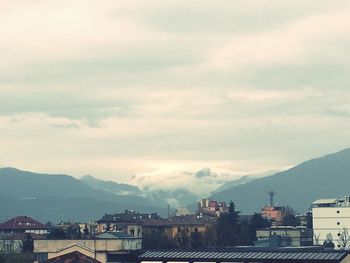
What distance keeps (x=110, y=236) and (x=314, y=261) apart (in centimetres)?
4953

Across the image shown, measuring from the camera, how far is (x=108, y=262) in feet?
442

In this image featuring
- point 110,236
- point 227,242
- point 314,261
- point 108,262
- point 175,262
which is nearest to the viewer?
point 314,261

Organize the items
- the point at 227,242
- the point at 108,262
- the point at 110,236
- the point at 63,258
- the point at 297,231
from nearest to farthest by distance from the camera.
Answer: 1. the point at 63,258
2. the point at 108,262
3. the point at 110,236
4. the point at 227,242
5. the point at 297,231

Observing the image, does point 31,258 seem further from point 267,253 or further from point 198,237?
point 198,237

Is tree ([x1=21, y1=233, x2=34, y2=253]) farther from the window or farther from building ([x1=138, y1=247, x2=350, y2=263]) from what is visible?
building ([x1=138, y1=247, x2=350, y2=263])

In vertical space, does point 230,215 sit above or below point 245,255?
above

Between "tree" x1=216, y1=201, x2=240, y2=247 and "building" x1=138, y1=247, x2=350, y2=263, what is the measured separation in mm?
66287

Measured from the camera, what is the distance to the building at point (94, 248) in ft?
444

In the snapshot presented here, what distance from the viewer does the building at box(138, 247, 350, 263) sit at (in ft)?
337

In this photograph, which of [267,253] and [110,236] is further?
[110,236]

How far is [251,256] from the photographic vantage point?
10744 cm

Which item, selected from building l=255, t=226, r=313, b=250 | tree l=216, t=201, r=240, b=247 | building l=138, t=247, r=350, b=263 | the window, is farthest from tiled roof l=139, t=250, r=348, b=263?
building l=255, t=226, r=313, b=250

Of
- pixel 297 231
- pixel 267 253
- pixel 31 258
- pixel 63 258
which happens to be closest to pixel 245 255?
pixel 267 253

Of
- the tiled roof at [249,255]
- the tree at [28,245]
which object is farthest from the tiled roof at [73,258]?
the tree at [28,245]
